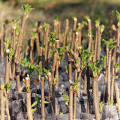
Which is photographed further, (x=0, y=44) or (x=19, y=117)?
(x=0, y=44)

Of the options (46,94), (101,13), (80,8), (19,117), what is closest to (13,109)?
(19,117)

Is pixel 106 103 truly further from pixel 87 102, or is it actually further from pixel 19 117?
pixel 19 117

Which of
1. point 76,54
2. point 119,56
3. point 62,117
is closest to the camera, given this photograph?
point 62,117

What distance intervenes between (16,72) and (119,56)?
62 centimetres

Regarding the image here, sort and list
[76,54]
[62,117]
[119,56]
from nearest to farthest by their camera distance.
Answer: [62,117] < [76,54] < [119,56]

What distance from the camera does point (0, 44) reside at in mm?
1752

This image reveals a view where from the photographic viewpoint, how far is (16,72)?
4.36 ft

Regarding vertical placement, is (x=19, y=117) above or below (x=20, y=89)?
below

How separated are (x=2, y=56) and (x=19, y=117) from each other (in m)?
0.56

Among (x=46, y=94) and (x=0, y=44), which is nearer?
(x=46, y=94)

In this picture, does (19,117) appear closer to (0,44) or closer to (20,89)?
(20,89)

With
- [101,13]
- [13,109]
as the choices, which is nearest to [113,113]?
[13,109]

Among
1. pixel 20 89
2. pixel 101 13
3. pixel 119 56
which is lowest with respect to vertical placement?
pixel 20 89

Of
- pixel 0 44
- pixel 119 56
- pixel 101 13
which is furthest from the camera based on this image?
pixel 101 13
